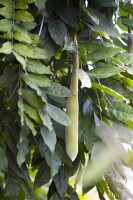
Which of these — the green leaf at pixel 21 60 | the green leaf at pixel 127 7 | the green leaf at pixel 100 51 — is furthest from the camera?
the green leaf at pixel 127 7

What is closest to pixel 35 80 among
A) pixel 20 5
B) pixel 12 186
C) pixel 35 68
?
pixel 35 68

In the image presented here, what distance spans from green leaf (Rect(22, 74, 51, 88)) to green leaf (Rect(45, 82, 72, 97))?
0.03m

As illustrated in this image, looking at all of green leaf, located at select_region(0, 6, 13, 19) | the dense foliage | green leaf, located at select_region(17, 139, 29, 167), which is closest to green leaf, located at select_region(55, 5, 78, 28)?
the dense foliage

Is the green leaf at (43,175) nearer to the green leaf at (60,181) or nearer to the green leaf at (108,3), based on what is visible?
the green leaf at (60,181)

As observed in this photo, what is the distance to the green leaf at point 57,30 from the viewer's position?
550mm

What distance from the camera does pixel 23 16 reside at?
0.50 m

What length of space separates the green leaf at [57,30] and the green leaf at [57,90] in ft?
0.27

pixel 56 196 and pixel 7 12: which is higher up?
pixel 7 12

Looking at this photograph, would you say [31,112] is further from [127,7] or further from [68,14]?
[127,7]

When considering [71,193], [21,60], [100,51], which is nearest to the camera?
[21,60]

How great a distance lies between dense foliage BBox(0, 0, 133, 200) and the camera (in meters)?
0.49

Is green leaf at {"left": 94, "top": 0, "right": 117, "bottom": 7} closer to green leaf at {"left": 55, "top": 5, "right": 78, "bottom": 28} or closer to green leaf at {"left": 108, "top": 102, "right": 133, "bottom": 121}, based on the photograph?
green leaf at {"left": 55, "top": 5, "right": 78, "bottom": 28}

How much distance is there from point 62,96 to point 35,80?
0.17 ft

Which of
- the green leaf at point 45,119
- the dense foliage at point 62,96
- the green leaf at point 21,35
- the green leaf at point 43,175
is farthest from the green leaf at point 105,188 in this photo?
the green leaf at point 21,35
